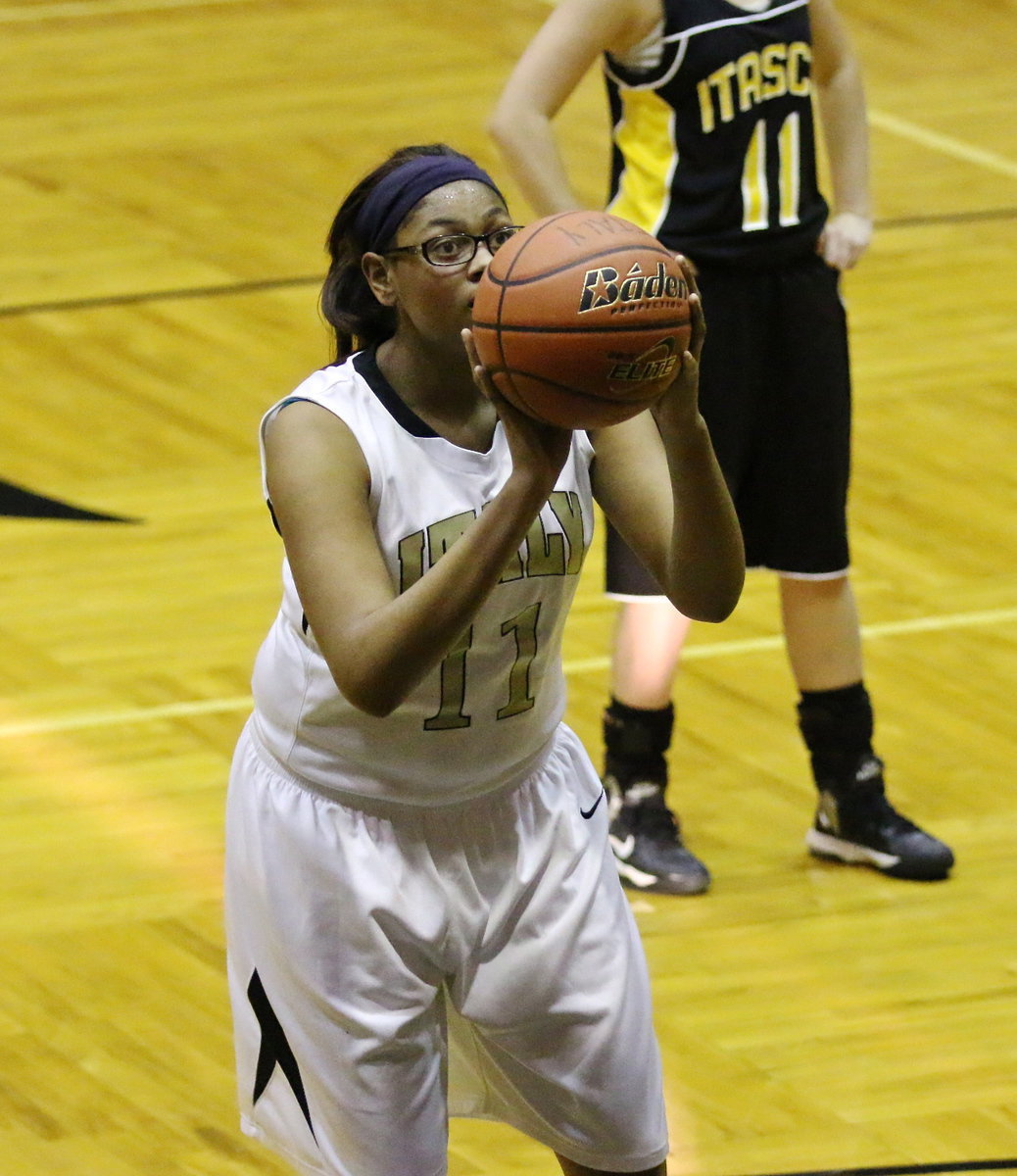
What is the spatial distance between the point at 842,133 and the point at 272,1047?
231 cm

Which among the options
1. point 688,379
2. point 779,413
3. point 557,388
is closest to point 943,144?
point 779,413

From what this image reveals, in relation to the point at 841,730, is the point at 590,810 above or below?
above

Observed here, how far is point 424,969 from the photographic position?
2.45 meters

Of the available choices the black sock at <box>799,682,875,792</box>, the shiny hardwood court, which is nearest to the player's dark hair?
the shiny hardwood court

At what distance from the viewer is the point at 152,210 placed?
26.4ft

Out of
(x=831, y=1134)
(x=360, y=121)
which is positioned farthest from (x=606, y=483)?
(x=360, y=121)

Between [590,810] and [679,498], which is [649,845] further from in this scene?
[679,498]

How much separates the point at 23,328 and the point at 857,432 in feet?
8.76

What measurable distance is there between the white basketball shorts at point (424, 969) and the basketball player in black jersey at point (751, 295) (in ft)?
4.91

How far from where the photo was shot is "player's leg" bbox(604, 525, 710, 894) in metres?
4.02

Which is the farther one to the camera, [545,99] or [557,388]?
[545,99]

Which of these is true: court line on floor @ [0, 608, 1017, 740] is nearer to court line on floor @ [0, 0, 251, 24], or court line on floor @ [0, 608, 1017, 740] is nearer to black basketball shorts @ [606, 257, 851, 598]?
black basketball shorts @ [606, 257, 851, 598]

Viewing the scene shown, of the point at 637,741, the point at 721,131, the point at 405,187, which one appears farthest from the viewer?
the point at 637,741

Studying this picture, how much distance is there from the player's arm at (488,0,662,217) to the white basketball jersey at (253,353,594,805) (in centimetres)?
151
